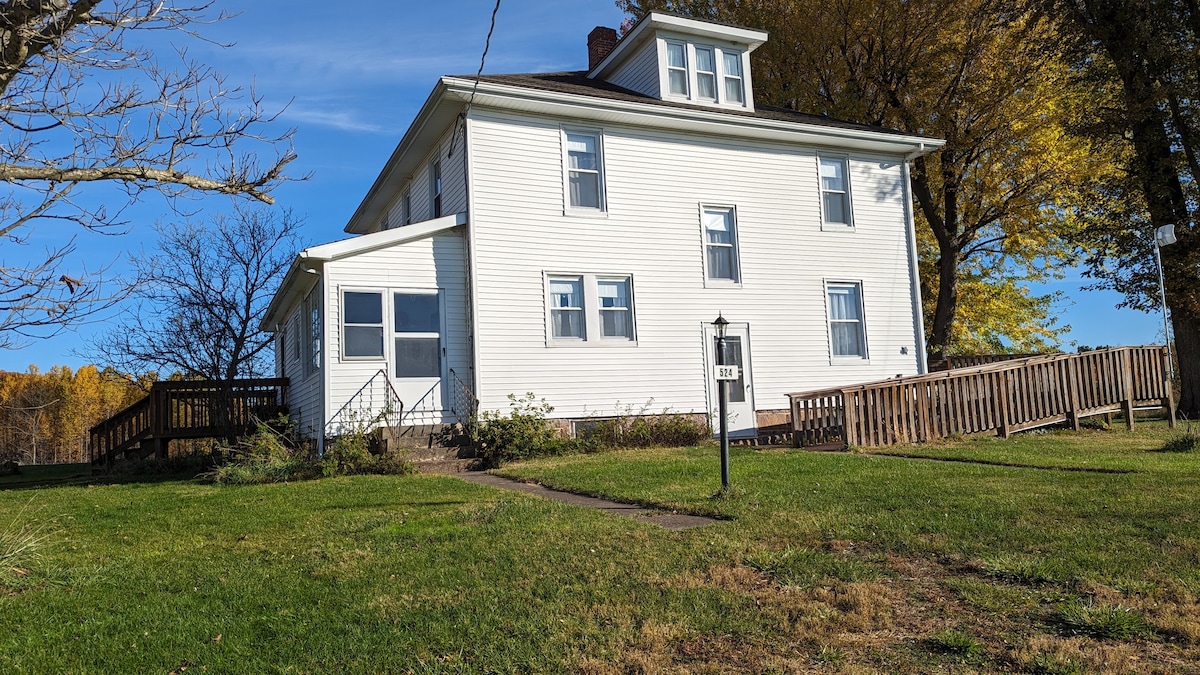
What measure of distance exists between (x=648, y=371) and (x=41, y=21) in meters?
12.8

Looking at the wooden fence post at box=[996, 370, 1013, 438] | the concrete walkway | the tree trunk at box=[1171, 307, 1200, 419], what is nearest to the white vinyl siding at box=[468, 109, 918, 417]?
the wooden fence post at box=[996, 370, 1013, 438]

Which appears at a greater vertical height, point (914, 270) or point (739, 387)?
point (914, 270)

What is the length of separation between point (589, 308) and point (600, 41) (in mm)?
9017

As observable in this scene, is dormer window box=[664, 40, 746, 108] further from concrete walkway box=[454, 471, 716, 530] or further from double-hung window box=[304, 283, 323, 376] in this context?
concrete walkway box=[454, 471, 716, 530]

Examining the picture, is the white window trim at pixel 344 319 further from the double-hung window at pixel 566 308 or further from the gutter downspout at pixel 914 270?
the gutter downspout at pixel 914 270

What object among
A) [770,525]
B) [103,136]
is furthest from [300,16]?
[770,525]

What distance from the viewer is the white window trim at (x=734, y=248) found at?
1828 centimetres

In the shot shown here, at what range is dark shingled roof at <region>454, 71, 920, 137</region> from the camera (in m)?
17.1

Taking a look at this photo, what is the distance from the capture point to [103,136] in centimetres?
596

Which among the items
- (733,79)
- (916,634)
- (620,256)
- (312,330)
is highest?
(733,79)

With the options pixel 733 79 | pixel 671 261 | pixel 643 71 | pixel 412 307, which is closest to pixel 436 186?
pixel 412 307

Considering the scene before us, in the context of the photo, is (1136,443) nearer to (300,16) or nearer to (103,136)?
(300,16)

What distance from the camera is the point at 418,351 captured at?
51.8 ft

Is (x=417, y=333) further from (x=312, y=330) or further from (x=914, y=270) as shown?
(x=914, y=270)
